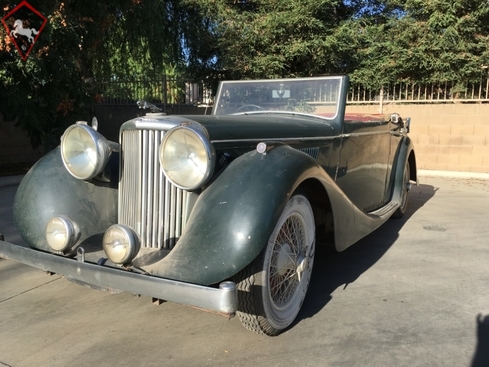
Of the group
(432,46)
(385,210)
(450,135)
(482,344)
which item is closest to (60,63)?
(385,210)

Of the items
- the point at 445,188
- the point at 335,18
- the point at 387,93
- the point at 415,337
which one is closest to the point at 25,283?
the point at 415,337

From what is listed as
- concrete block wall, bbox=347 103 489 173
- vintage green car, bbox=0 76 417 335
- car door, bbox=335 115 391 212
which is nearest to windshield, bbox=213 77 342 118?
car door, bbox=335 115 391 212

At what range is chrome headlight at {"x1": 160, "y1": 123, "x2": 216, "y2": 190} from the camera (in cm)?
237

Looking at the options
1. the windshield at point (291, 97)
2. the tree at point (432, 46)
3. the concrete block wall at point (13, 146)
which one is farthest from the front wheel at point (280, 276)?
the concrete block wall at point (13, 146)

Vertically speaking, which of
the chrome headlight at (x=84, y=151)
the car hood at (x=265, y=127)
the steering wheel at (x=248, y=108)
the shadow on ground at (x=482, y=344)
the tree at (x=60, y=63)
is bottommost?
the shadow on ground at (x=482, y=344)

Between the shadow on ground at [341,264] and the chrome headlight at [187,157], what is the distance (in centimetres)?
119

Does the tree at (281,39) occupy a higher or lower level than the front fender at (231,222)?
higher

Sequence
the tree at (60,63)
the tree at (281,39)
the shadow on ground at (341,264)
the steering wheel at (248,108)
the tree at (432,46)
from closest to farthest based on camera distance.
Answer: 1. the shadow on ground at (341,264)
2. the steering wheel at (248,108)
3. the tree at (60,63)
4. the tree at (432,46)
5. the tree at (281,39)

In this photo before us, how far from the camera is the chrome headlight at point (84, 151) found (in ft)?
8.96

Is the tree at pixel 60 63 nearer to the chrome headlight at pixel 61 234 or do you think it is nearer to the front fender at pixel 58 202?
the front fender at pixel 58 202

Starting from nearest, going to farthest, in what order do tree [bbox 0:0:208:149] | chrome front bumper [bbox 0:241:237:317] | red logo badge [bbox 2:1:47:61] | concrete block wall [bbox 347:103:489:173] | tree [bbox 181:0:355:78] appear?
chrome front bumper [bbox 0:241:237:317]
red logo badge [bbox 2:1:47:61]
tree [bbox 0:0:208:149]
concrete block wall [bbox 347:103:489:173]
tree [bbox 181:0:355:78]

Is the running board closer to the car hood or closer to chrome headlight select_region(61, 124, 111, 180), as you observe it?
the car hood

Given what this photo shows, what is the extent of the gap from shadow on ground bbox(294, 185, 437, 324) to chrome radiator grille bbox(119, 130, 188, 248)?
1.04 metres

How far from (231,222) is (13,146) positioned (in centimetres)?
983
